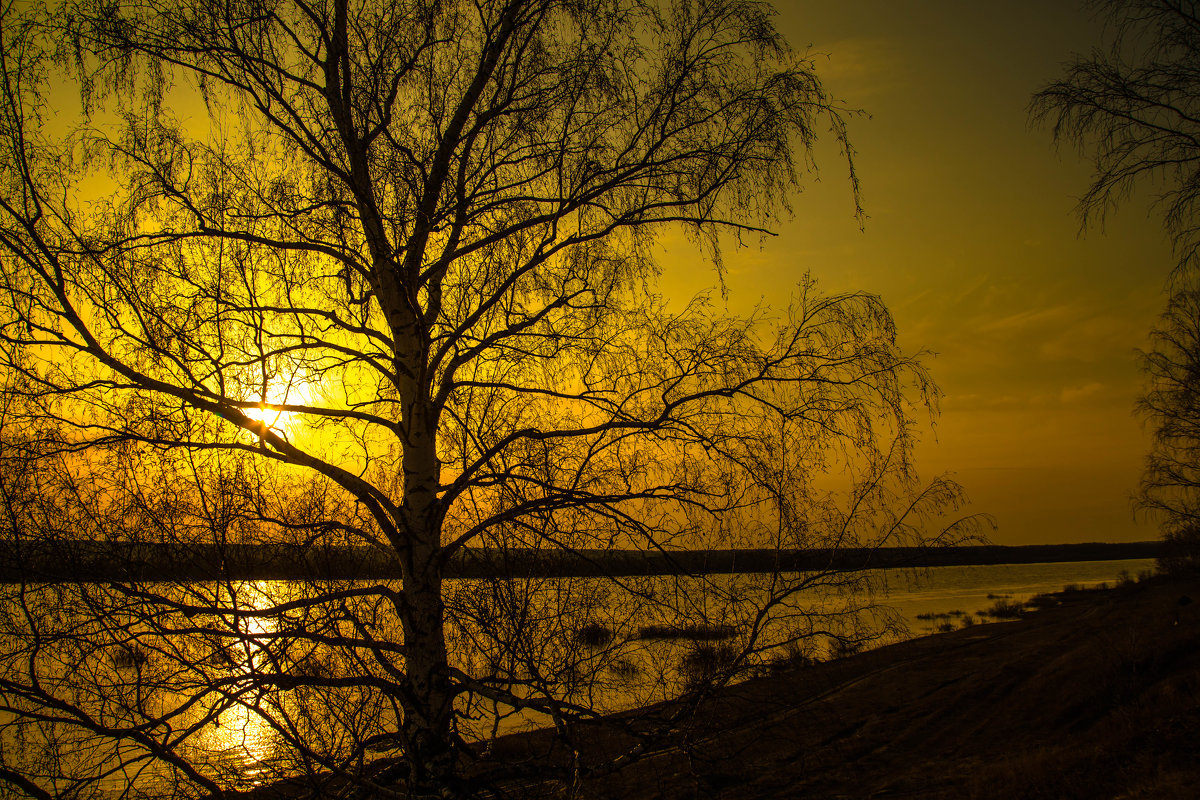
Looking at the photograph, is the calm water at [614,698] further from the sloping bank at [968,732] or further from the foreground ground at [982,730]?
the foreground ground at [982,730]

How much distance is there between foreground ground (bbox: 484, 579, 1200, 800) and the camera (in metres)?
5.95

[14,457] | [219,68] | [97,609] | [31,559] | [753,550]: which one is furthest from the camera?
[753,550]

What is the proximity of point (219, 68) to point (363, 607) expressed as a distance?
11.3ft

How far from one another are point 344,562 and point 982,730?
982 centimetres

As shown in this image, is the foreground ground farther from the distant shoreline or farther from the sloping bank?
the distant shoreline

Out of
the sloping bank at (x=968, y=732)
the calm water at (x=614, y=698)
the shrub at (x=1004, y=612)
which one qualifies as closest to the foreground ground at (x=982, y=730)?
the sloping bank at (x=968, y=732)

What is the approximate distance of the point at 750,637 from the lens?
4164 mm

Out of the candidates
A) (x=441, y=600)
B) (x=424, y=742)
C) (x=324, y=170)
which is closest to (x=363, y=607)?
(x=441, y=600)

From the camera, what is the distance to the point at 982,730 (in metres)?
9.57

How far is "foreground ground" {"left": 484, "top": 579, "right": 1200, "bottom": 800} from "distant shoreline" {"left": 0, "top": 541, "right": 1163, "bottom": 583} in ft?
2.71

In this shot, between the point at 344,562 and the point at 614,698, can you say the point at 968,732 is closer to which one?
the point at 614,698

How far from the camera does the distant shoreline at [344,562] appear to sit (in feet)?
11.2

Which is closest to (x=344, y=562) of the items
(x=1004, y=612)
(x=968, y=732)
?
(x=968, y=732)

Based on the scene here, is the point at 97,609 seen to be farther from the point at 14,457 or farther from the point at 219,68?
the point at 219,68
